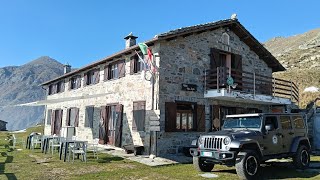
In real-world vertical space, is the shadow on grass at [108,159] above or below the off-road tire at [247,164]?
below

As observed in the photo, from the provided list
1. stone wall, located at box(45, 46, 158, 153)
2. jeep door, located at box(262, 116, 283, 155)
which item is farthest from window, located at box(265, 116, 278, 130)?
stone wall, located at box(45, 46, 158, 153)

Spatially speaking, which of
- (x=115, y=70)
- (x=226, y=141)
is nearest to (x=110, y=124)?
(x=115, y=70)

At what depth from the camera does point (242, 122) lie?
10141 millimetres

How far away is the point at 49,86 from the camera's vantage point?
2984cm

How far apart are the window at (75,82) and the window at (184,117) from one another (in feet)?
36.0

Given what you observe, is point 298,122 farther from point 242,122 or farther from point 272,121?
point 242,122

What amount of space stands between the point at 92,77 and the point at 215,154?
14310 mm

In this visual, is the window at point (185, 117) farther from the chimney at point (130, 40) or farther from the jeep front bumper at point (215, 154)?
the chimney at point (130, 40)

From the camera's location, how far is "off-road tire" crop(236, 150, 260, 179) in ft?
27.8

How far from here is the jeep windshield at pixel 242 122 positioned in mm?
9711

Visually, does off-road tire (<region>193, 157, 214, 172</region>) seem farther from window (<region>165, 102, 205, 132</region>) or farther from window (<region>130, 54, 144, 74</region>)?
window (<region>130, 54, 144, 74</region>)

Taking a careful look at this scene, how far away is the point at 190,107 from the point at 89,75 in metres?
9.39

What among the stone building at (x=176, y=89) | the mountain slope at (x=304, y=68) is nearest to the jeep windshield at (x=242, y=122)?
the stone building at (x=176, y=89)

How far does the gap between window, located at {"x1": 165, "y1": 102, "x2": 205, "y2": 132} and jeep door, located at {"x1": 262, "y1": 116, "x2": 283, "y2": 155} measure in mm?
5486
